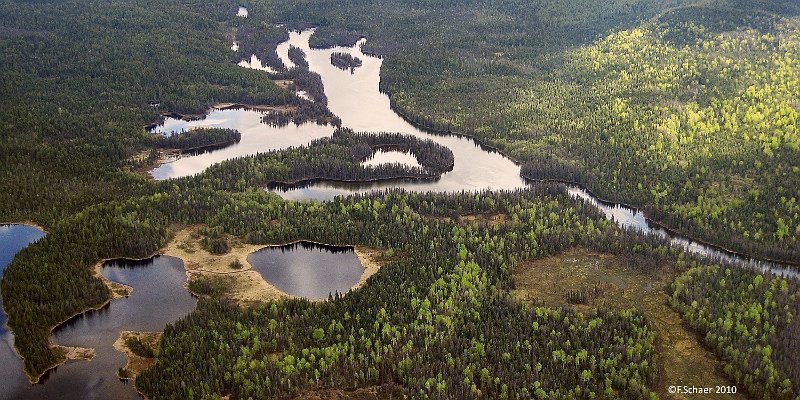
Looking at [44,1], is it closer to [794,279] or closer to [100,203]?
[100,203]

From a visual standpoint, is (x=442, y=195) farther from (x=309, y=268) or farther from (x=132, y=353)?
(x=132, y=353)

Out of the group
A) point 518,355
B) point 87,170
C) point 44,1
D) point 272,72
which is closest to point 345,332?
point 518,355

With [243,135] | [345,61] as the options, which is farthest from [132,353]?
[345,61]

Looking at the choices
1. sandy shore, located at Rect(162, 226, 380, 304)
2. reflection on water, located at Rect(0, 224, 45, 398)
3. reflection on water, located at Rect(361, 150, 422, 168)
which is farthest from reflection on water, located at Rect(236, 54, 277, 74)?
reflection on water, located at Rect(0, 224, 45, 398)

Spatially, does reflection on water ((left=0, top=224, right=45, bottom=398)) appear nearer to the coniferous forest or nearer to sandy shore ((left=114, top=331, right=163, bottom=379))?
the coniferous forest

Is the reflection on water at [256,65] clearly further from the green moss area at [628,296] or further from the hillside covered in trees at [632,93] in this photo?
the green moss area at [628,296]
